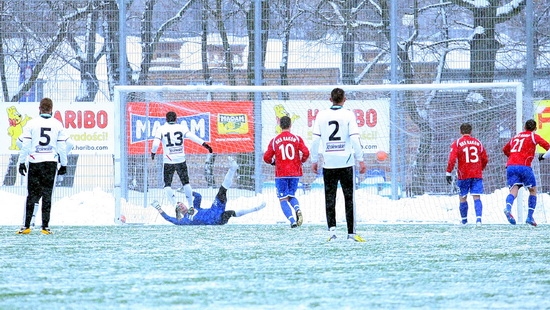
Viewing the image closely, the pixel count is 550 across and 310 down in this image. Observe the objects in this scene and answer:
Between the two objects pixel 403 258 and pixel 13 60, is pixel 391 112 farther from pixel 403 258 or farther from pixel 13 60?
pixel 403 258

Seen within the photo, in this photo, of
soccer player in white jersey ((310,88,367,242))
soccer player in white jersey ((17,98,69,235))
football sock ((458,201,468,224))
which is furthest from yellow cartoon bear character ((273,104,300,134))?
soccer player in white jersey ((310,88,367,242))

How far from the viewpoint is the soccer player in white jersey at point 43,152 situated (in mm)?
12680

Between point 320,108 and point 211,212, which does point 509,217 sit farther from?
point 211,212

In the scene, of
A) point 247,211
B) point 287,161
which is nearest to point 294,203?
point 287,161

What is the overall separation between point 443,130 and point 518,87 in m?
1.45

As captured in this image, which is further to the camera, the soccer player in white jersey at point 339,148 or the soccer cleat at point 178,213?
the soccer cleat at point 178,213

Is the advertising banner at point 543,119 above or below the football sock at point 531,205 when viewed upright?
above

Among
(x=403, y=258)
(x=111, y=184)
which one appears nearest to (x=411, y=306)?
(x=403, y=258)

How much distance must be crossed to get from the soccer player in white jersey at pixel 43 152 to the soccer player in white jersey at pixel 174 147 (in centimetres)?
305

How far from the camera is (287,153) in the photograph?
48.4ft

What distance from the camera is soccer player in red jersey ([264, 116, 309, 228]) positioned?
1474 centimetres

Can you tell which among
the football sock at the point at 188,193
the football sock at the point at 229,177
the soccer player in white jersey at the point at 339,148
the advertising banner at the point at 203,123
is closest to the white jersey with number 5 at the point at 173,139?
Result: the football sock at the point at 188,193

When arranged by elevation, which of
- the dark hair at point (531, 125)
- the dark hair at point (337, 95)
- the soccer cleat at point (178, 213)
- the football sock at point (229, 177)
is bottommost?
the soccer cleat at point (178, 213)

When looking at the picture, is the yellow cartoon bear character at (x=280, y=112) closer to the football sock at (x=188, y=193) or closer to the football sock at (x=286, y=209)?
the football sock at (x=188, y=193)
